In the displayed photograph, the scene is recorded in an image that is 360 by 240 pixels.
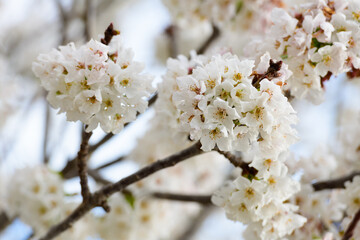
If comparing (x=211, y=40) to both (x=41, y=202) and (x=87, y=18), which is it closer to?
(x=87, y=18)

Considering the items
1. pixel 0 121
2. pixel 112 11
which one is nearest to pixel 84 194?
pixel 0 121

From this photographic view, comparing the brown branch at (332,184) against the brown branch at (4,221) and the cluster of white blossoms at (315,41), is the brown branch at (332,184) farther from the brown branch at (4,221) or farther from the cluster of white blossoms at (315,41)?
the brown branch at (4,221)

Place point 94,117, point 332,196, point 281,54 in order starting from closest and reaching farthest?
point 94,117, point 281,54, point 332,196

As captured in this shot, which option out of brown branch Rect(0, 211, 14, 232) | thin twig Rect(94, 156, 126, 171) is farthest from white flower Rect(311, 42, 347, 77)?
brown branch Rect(0, 211, 14, 232)

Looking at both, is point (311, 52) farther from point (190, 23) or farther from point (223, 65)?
point (190, 23)

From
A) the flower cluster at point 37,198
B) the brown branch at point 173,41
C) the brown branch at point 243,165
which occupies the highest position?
the brown branch at point 243,165

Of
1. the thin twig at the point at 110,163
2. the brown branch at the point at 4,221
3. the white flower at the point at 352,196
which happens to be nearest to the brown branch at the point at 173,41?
the thin twig at the point at 110,163
